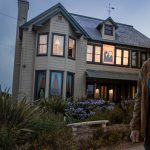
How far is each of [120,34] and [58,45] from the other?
7440 mm

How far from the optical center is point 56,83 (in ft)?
71.1

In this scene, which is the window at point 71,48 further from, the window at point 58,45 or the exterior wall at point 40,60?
the window at point 58,45

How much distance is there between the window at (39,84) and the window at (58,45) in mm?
1675

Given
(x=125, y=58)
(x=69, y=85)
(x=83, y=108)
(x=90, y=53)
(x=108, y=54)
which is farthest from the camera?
(x=125, y=58)

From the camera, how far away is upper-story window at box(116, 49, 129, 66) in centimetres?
2608

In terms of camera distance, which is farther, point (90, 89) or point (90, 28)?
point (90, 28)

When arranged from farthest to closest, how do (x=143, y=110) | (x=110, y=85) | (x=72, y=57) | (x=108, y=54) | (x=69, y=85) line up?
(x=110, y=85)
(x=108, y=54)
(x=72, y=57)
(x=69, y=85)
(x=143, y=110)

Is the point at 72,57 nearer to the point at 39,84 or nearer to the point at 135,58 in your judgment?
the point at 39,84

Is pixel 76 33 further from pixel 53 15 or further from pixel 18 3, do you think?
pixel 18 3

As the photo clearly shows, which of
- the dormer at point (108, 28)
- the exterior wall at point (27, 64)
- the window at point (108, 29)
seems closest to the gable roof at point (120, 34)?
the dormer at point (108, 28)

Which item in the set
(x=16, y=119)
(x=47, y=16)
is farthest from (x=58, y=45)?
(x=16, y=119)

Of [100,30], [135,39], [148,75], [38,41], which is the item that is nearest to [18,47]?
[38,41]

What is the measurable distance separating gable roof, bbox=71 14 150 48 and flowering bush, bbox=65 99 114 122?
9.99m

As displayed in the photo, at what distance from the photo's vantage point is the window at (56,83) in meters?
21.5
